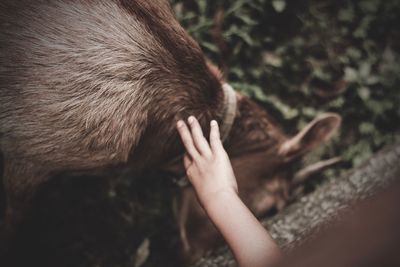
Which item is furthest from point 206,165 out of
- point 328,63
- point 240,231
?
point 328,63

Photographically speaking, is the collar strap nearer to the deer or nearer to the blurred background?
the deer

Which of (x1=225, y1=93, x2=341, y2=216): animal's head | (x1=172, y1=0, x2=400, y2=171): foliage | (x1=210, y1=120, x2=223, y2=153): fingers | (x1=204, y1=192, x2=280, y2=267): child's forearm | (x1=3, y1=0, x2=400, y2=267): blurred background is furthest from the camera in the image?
(x1=172, y1=0, x2=400, y2=171): foliage

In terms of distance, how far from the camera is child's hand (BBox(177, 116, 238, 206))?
143cm

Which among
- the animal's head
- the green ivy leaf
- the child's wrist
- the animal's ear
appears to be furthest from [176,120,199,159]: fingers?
the green ivy leaf

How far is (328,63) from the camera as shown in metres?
3.18

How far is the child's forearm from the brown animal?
56 cm

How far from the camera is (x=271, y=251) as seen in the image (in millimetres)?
1245

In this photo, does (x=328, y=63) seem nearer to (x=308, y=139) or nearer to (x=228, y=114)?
(x=308, y=139)

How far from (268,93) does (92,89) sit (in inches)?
75.8

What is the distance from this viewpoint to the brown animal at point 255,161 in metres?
1.94

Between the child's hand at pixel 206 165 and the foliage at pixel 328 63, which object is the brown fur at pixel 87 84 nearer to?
the child's hand at pixel 206 165

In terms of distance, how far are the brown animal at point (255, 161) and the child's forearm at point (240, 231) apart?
56 centimetres

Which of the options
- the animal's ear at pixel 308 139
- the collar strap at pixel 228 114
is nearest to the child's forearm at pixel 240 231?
the collar strap at pixel 228 114

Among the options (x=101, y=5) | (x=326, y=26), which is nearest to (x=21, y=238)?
(x=101, y=5)
